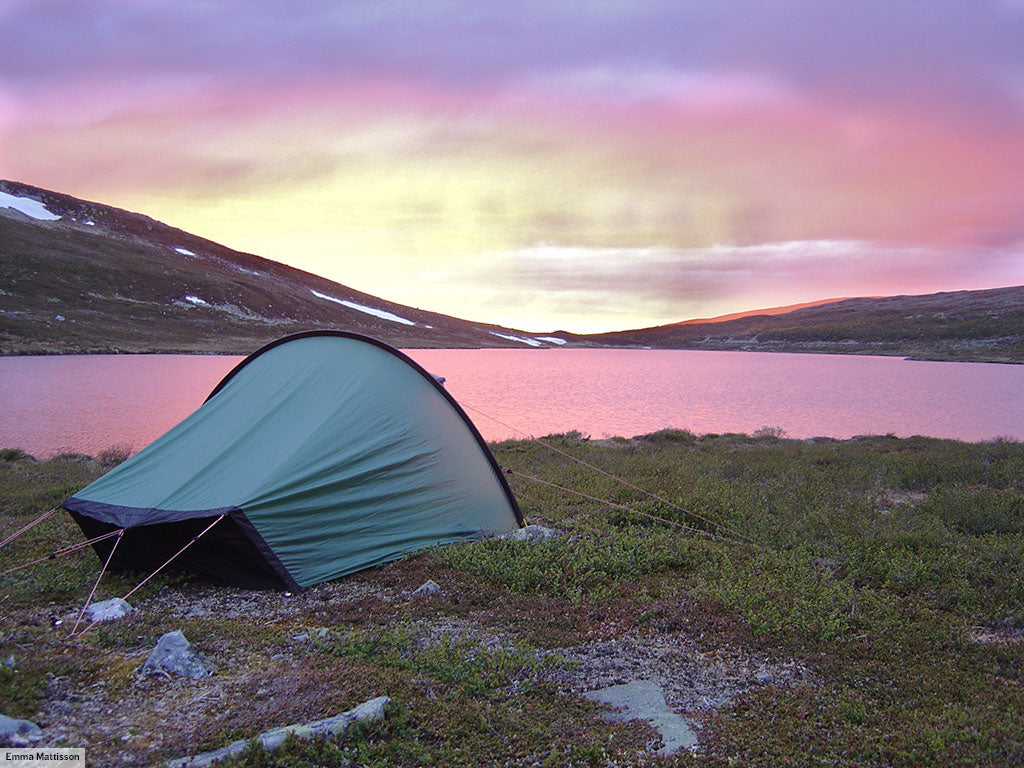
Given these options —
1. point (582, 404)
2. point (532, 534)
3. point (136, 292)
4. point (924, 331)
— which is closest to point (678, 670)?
point (532, 534)

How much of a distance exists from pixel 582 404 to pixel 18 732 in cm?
3570

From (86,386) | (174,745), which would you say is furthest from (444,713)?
(86,386)

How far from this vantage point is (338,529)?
26.5ft

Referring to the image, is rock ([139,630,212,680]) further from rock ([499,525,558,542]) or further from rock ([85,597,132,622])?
rock ([499,525,558,542])

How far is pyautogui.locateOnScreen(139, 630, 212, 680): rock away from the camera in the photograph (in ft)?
16.5

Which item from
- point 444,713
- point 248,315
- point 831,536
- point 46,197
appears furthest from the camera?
point 46,197

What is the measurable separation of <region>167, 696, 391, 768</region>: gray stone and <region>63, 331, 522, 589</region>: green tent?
3398mm

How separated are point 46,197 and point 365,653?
15899 cm

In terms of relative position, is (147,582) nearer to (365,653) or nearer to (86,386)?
(365,653)

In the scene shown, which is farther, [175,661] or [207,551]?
[207,551]

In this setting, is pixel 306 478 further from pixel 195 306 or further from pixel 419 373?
pixel 195 306

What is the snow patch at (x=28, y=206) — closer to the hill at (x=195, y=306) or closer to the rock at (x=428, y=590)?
the hill at (x=195, y=306)

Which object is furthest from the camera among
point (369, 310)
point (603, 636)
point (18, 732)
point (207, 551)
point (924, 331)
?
point (369, 310)

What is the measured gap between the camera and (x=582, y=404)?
128 ft
